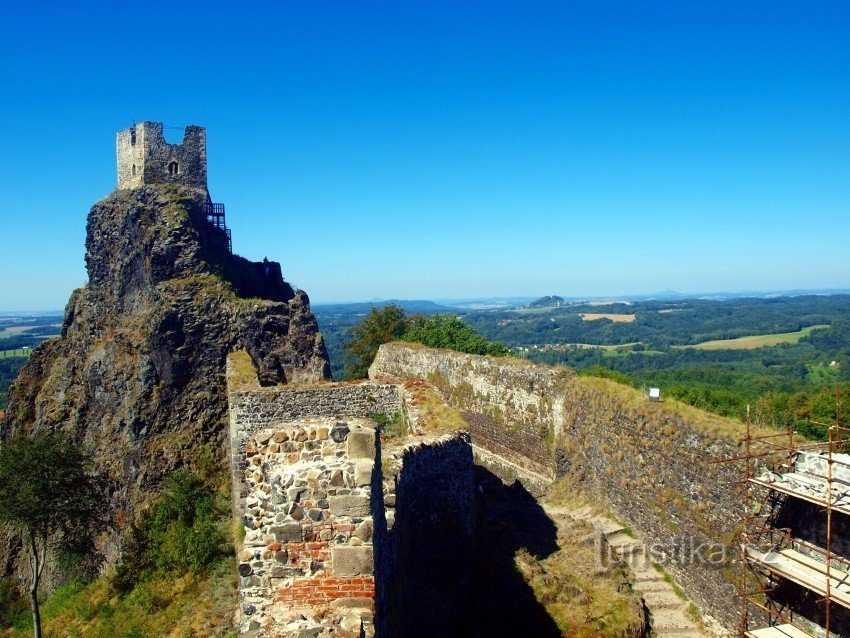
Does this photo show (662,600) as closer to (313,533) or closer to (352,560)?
(352,560)

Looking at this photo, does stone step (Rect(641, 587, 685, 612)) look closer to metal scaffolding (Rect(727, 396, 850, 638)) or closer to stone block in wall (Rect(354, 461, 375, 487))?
metal scaffolding (Rect(727, 396, 850, 638))

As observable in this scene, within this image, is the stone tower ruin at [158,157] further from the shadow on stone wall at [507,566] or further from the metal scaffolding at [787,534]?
the metal scaffolding at [787,534]

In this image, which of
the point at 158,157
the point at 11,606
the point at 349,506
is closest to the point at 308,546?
the point at 349,506

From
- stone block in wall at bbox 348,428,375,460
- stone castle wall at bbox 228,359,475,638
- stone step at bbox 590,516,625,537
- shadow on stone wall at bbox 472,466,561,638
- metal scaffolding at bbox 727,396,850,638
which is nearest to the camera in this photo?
stone castle wall at bbox 228,359,475,638

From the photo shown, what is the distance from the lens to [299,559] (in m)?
5.33

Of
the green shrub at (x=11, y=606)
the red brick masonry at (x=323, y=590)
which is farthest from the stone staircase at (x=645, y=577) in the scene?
the green shrub at (x=11, y=606)

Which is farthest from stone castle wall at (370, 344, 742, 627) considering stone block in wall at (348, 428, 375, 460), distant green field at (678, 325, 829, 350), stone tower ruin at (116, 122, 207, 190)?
distant green field at (678, 325, 829, 350)

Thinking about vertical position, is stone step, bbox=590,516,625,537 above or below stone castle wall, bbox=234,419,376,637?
below

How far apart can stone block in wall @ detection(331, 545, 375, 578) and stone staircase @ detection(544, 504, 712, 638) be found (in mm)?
7834

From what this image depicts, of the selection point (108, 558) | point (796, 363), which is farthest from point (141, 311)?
point (796, 363)

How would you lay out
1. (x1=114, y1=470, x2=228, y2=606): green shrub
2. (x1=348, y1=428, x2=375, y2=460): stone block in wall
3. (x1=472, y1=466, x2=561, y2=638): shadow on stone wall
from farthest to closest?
(x1=114, y1=470, x2=228, y2=606): green shrub, (x1=472, y1=466, x2=561, y2=638): shadow on stone wall, (x1=348, y1=428, x2=375, y2=460): stone block in wall

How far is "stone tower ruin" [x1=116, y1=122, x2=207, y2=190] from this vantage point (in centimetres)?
2475

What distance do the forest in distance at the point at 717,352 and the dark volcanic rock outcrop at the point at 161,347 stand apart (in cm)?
949

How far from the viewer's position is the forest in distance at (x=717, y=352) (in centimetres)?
2217
